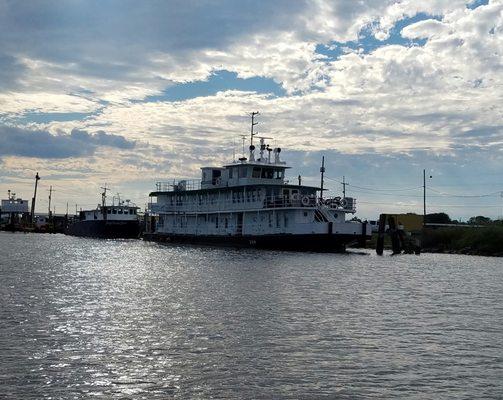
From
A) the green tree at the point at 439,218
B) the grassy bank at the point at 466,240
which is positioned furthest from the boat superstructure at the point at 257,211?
the green tree at the point at 439,218

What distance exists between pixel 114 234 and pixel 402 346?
91728mm

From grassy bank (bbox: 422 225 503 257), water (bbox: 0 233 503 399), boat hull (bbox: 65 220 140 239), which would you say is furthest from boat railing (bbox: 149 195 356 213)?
boat hull (bbox: 65 220 140 239)

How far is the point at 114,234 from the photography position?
10600cm

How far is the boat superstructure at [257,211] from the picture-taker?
5819 centimetres

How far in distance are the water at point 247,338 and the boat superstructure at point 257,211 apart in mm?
22188

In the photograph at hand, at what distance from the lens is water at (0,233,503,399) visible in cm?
1393

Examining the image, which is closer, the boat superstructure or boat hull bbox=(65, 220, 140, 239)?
the boat superstructure

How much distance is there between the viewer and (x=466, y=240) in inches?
3017

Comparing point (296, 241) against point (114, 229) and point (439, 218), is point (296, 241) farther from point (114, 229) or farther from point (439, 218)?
point (439, 218)

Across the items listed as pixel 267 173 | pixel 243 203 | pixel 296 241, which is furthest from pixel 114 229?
pixel 296 241

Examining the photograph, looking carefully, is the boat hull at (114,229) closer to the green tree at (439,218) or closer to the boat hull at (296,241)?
the boat hull at (296,241)

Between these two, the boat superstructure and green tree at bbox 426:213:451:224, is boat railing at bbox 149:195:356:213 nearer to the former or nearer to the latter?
the boat superstructure

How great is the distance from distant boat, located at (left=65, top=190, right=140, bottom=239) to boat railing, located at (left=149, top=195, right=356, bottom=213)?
2597 cm

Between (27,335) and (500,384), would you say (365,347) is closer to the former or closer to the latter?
(500,384)
